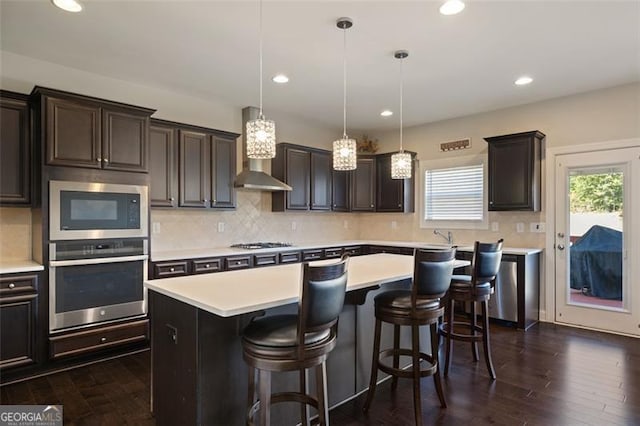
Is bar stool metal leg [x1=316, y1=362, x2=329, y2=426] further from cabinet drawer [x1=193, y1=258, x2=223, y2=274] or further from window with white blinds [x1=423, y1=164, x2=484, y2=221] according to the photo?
window with white blinds [x1=423, y1=164, x2=484, y2=221]

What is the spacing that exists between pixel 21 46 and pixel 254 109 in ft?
7.91

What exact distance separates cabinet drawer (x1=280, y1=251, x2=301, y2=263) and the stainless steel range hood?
833 mm

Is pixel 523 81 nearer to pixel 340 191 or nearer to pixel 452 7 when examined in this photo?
pixel 452 7

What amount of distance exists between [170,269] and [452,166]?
4.12 metres

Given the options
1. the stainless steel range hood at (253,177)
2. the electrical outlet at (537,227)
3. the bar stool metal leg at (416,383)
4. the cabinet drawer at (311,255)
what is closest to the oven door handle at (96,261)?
the stainless steel range hood at (253,177)

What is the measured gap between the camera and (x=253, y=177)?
176 inches

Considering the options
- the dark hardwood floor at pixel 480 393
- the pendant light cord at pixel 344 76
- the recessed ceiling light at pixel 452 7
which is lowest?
the dark hardwood floor at pixel 480 393

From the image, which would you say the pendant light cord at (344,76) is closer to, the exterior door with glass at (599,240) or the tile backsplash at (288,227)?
the tile backsplash at (288,227)

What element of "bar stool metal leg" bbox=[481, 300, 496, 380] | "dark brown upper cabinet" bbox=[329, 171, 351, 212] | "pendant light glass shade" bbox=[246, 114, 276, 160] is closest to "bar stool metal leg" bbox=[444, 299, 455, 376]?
"bar stool metal leg" bbox=[481, 300, 496, 380]

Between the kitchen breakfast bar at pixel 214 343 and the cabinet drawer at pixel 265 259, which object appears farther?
the cabinet drawer at pixel 265 259

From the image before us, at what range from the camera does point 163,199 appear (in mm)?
3939

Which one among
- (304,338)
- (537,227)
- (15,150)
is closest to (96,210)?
(15,150)

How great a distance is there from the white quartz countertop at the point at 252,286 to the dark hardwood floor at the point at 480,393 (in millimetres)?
907

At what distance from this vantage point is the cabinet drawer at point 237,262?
161 inches
